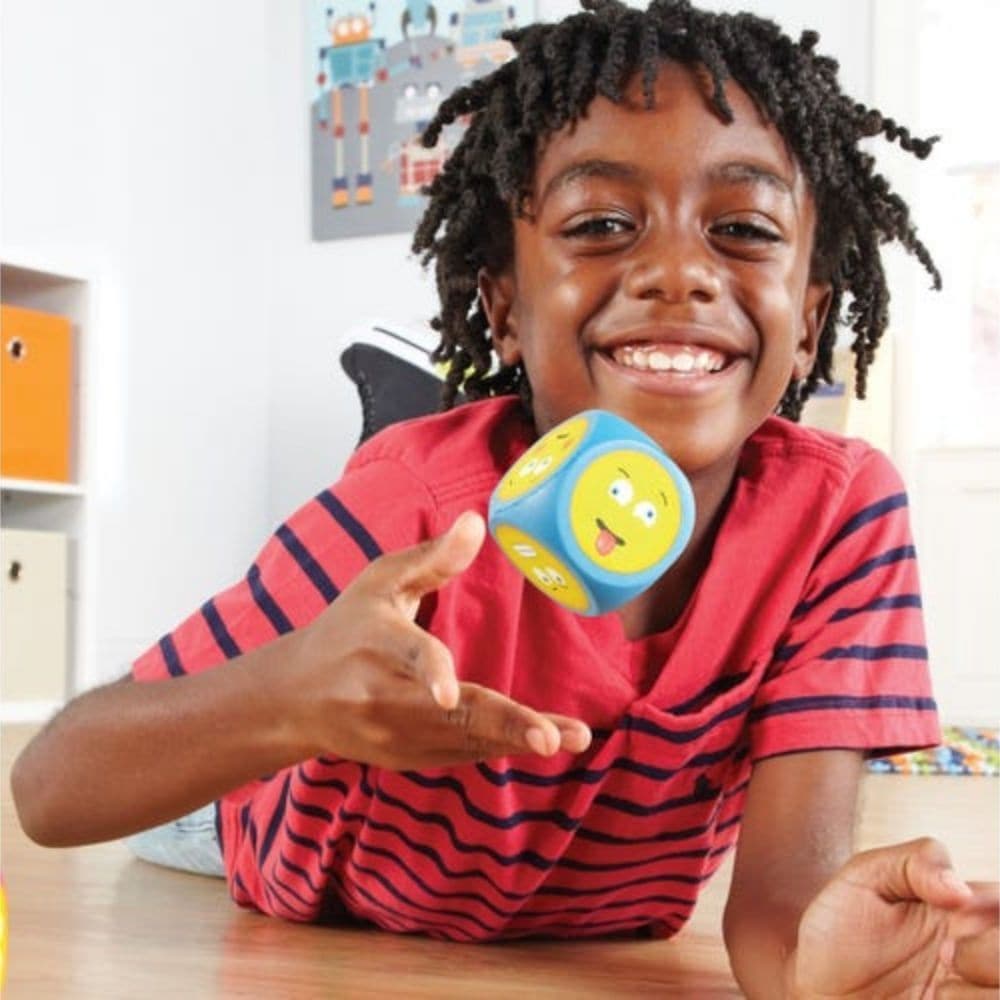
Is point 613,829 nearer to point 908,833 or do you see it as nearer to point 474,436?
point 474,436

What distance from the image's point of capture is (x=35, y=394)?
254 cm

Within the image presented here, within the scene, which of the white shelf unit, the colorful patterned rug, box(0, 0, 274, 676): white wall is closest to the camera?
the colorful patterned rug

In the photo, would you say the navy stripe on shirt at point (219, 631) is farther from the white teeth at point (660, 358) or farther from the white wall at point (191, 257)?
the white wall at point (191, 257)

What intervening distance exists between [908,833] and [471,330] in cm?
76

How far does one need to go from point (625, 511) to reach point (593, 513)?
0.06 ft

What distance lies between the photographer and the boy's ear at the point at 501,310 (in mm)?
902

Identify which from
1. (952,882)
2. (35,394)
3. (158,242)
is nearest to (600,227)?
(952,882)

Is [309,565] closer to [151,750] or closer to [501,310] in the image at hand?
[151,750]

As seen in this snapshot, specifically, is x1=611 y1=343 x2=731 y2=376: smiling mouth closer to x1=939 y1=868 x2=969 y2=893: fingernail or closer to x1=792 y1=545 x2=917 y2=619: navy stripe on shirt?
x1=792 y1=545 x2=917 y2=619: navy stripe on shirt

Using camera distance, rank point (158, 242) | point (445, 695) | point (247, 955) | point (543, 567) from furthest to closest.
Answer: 1. point (158, 242)
2. point (247, 955)
3. point (543, 567)
4. point (445, 695)

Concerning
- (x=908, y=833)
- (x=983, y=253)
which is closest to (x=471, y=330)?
(x=908, y=833)

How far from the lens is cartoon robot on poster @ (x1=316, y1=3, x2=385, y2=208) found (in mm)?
3314

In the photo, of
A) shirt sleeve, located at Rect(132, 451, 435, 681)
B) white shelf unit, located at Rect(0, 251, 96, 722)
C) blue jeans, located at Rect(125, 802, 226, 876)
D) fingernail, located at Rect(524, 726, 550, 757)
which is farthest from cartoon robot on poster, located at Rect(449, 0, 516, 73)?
fingernail, located at Rect(524, 726, 550, 757)

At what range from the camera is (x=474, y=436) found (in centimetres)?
82
